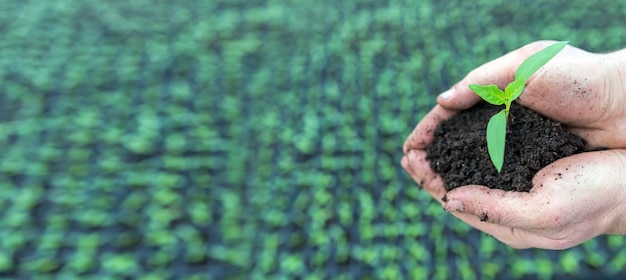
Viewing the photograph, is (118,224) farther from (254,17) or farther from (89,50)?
(254,17)

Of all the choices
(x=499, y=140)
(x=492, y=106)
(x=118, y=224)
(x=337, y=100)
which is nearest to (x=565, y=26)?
(x=337, y=100)

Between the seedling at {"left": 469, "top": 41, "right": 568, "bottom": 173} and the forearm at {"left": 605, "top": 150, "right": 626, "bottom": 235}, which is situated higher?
the seedling at {"left": 469, "top": 41, "right": 568, "bottom": 173}

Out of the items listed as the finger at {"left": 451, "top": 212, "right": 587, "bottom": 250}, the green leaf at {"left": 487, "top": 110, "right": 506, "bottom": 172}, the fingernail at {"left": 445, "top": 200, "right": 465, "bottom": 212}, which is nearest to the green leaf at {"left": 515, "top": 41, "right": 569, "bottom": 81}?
the green leaf at {"left": 487, "top": 110, "right": 506, "bottom": 172}

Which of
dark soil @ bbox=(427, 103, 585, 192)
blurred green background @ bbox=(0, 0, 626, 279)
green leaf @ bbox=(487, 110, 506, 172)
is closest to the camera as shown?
green leaf @ bbox=(487, 110, 506, 172)

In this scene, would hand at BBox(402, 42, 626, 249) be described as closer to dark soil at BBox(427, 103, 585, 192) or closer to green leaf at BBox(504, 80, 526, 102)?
dark soil at BBox(427, 103, 585, 192)

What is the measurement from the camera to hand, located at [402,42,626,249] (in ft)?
3.58

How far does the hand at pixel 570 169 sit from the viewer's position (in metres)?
1.09

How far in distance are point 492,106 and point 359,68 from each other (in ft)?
3.49

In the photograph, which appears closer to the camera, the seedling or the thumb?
the seedling

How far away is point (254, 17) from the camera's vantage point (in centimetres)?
253

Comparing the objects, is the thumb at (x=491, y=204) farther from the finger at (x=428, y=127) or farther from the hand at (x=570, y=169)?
the finger at (x=428, y=127)

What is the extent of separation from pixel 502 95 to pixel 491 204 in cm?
26

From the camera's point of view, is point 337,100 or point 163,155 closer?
point 163,155

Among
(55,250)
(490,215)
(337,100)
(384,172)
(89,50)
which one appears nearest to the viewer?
(490,215)
